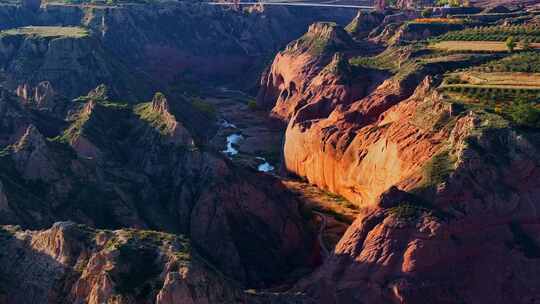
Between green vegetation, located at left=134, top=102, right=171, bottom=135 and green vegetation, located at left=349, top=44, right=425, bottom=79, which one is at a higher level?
green vegetation, located at left=349, top=44, right=425, bottom=79

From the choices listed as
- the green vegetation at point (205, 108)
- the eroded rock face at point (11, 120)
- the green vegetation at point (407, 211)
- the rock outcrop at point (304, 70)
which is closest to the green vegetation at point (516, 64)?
the rock outcrop at point (304, 70)

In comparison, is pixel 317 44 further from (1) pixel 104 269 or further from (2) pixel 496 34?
(1) pixel 104 269

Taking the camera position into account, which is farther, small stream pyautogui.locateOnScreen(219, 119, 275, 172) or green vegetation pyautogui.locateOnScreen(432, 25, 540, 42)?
green vegetation pyautogui.locateOnScreen(432, 25, 540, 42)

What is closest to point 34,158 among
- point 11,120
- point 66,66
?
point 11,120

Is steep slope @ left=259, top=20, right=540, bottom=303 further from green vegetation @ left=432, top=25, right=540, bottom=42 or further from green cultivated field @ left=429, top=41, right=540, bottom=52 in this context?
green vegetation @ left=432, top=25, right=540, bottom=42

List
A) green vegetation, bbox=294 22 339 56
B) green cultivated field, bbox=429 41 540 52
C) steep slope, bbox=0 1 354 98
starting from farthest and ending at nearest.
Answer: steep slope, bbox=0 1 354 98
green vegetation, bbox=294 22 339 56
green cultivated field, bbox=429 41 540 52

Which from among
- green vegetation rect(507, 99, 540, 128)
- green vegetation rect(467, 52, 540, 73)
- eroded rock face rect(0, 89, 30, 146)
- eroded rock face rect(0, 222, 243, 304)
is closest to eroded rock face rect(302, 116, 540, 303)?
green vegetation rect(507, 99, 540, 128)

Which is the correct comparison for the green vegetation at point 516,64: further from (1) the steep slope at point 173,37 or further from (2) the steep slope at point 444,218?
(1) the steep slope at point 173,37
